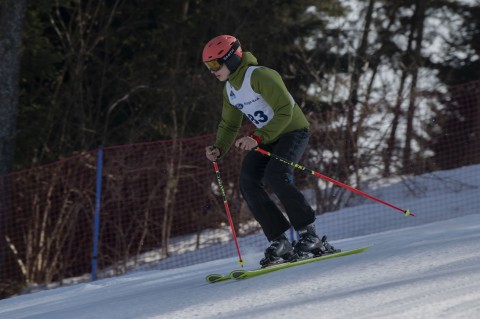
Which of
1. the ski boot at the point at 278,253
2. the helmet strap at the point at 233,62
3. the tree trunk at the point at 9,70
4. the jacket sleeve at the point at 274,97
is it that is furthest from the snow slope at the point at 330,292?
the tree trunk at the point at 9,70

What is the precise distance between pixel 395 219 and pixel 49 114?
232 inches

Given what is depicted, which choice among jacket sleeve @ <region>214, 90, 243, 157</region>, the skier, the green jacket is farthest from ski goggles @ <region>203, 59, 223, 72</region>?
jacket sleeve @ <region>214, 90, 243, 157</region>

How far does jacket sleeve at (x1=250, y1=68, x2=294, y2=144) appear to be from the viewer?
4945 mm

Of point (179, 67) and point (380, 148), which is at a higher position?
point (179, 67)

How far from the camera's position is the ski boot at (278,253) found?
523 cm

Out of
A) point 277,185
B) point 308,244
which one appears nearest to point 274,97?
point 277,185

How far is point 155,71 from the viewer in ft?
47.6

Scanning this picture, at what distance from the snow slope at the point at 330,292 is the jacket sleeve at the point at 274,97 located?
35.4 inches

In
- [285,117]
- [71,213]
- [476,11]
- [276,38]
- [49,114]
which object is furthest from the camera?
[476,11]

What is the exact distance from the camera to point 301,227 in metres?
5.15

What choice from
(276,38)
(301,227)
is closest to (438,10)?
(276,38)

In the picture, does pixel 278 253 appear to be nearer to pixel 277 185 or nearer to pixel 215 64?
pixel 277 185

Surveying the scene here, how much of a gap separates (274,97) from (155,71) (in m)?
9.79

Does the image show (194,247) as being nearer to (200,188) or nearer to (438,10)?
(200,188)
